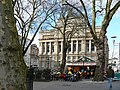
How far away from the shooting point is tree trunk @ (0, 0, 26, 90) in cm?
402

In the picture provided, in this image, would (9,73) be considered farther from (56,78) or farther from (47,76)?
(56,78)

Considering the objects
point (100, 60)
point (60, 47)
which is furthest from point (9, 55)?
point (60, 47)

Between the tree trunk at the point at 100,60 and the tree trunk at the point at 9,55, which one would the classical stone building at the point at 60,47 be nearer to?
the tree trunk at the point at 100,60

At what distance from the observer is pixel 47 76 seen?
110 ft

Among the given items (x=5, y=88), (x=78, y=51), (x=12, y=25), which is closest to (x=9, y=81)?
(x=5, y=88)

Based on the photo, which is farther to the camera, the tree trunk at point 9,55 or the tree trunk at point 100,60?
the tree trunk at point 100,60

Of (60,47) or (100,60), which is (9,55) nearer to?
(100,60)

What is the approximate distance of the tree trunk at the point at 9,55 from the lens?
4.02 m

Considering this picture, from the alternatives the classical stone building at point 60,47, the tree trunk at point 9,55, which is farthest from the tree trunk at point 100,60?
the classical stone building at point 60,47

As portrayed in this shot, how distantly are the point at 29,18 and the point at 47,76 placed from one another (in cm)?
801

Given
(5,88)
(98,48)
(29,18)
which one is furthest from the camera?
(29,18)

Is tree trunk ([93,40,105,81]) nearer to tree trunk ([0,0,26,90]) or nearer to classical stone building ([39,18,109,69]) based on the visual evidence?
tree trunk ([0,0,26,90])

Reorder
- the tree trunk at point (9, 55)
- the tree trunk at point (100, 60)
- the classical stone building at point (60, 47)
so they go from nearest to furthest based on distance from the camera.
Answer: the tree trunk at point (9, 55)
the tree trunk at point (100, 60)
the classical stone building at point (60, 47)

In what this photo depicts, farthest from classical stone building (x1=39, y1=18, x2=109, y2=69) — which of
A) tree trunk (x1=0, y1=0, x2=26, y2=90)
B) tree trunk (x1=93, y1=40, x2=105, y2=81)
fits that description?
tree trunk (x1=0, y1=0, x2=26, y2=90)
